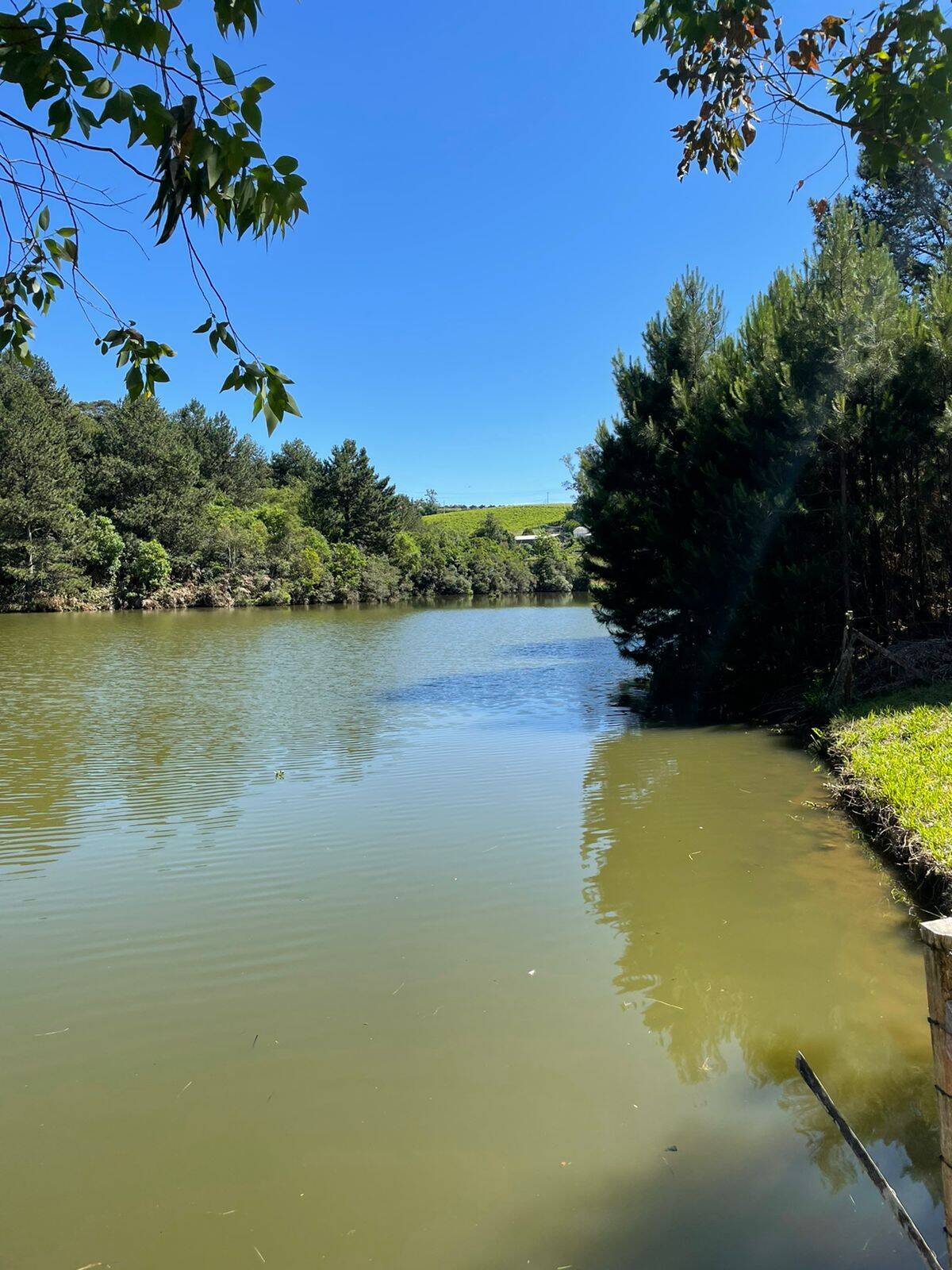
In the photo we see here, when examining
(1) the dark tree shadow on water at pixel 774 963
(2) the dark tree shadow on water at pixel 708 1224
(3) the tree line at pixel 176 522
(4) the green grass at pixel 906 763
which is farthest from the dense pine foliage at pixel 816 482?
(3) the tree line at pixel 176 522

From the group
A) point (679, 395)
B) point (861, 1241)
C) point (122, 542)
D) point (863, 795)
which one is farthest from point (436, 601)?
point (861, 1241)

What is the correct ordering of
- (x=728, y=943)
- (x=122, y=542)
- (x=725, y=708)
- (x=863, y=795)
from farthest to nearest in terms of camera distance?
(x=122, y=542), (x=725, y=708), (x=863, y=795), (x=728, y=943)

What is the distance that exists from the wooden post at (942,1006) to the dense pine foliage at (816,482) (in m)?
10.4

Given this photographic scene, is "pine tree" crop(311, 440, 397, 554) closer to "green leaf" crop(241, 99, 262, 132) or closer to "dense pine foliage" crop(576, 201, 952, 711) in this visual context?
"dense pine foliage" crop(576, 201, 952, 711)

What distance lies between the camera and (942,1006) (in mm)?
1513

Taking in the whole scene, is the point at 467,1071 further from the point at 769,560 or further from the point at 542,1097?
the point at 769,560

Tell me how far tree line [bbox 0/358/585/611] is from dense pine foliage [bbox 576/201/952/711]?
81.5ft

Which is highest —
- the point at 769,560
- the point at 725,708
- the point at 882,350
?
the point at 882,350

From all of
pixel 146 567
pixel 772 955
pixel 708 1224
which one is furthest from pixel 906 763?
pixel 146 567

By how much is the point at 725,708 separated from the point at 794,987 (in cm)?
939

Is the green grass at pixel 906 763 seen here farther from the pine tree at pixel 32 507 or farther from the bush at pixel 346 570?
the bush at pixel 346 570

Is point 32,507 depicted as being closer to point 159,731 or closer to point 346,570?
point 346,570

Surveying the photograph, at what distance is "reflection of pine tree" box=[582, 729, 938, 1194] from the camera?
10.3 feet

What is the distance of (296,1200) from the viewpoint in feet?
8.23
